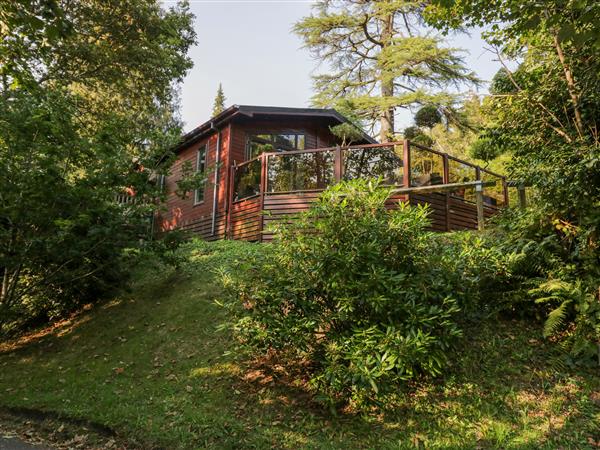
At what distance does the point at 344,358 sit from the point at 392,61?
19.4m

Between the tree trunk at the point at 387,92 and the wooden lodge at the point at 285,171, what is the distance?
4.82 metres

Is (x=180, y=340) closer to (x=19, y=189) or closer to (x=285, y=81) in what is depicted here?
(x=19, y=189)

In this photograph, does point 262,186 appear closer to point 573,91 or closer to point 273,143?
point 273,143

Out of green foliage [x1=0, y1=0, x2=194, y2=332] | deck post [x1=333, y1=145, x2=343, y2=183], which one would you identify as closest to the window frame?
deck post [x1=333, y1=145, x2=343, y2=183]

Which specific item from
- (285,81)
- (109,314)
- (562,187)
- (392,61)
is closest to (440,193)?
(562,187)

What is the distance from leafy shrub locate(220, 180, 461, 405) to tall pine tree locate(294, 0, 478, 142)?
1708 centimetres

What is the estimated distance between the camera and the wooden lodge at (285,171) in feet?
38.1

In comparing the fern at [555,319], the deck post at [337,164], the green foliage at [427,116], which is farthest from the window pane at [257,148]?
the fern at [555,319]

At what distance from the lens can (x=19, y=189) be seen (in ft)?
22.8

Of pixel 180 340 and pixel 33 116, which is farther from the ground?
pixel 33 116

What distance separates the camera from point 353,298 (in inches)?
170

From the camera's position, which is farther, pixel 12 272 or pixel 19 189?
pixel 12 272

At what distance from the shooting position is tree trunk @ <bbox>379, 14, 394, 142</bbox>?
21.2 m

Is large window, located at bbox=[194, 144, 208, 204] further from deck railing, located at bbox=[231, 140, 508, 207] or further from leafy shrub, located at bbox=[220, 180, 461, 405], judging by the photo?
leafy shrub, located at bbox=[220, 180, 461, 405]
